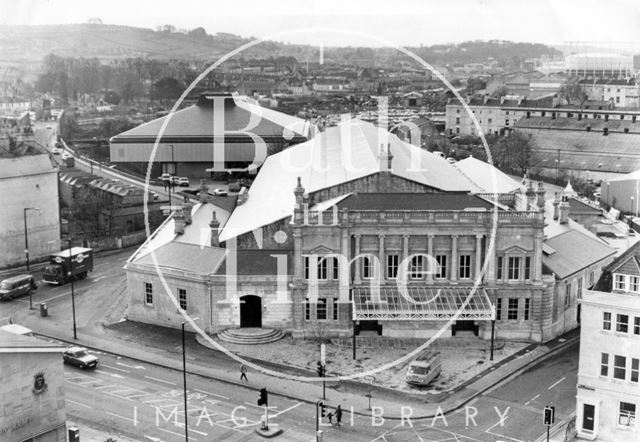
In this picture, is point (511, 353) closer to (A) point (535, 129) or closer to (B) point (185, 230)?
(B) point (185, 230)

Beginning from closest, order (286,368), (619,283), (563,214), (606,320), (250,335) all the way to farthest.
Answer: (606,320) → (619,283) → (286,368) → (250,335) → (563,214)

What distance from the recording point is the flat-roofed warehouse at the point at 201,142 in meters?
139

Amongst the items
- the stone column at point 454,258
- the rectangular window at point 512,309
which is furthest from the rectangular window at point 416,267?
the rectangular window at point 512,309

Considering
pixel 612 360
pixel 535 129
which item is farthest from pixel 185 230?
pixel 535 129

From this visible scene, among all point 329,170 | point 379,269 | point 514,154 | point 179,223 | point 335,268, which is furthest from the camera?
point 514,154

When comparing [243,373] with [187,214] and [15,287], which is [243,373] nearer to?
[187,214]

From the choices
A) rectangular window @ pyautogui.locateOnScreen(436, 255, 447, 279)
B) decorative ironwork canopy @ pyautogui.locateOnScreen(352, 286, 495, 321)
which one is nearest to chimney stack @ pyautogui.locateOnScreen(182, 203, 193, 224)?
decorative ironwork canopy @ pyautogui.locateOnScreen(352, 286, 495, 321)

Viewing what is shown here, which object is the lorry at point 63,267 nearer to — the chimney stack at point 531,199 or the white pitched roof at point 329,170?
the white pitched roof at point 329,170

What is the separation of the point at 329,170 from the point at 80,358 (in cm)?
2983

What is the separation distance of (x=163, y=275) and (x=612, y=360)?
37.1 m

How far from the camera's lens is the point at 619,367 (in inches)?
1986

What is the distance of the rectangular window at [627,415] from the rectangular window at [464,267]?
21773 mm

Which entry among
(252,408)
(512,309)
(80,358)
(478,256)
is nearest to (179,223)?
(80,358)

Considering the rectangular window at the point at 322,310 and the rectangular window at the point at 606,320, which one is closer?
the rectangular window at the point at 606,320
